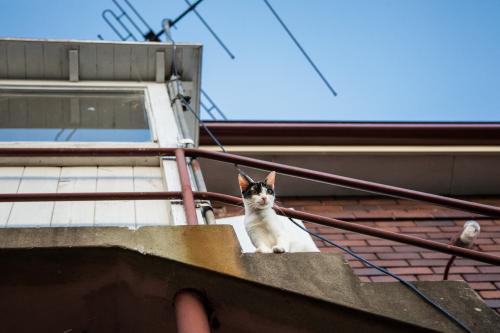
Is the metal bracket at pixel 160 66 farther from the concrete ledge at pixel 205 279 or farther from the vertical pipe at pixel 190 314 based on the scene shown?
the vertical pipe at pixel 190 314

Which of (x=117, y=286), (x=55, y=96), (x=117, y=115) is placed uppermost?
(x=55, y=96)

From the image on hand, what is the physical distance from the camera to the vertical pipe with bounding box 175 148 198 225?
11.9ft

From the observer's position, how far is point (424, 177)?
25.0 feet

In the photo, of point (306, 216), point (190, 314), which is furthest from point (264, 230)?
point (190, 314)

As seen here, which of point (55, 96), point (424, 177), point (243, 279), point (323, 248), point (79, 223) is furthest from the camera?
point (424, 177)

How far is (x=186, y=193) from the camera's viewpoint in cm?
391

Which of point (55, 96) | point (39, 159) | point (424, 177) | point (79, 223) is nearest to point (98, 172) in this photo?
point (39, 159)

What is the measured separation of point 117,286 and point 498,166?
5696 mm

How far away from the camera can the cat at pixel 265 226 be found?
3.83m

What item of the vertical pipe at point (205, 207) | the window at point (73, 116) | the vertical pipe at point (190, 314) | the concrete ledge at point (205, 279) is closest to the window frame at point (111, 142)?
the window at point (73, 116)

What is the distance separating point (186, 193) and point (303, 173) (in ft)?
2.59

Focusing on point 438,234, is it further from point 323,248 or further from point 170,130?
point 170,130

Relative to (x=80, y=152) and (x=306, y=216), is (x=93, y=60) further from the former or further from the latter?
(x=306, y=216)

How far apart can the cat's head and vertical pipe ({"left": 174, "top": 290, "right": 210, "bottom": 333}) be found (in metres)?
0.95
